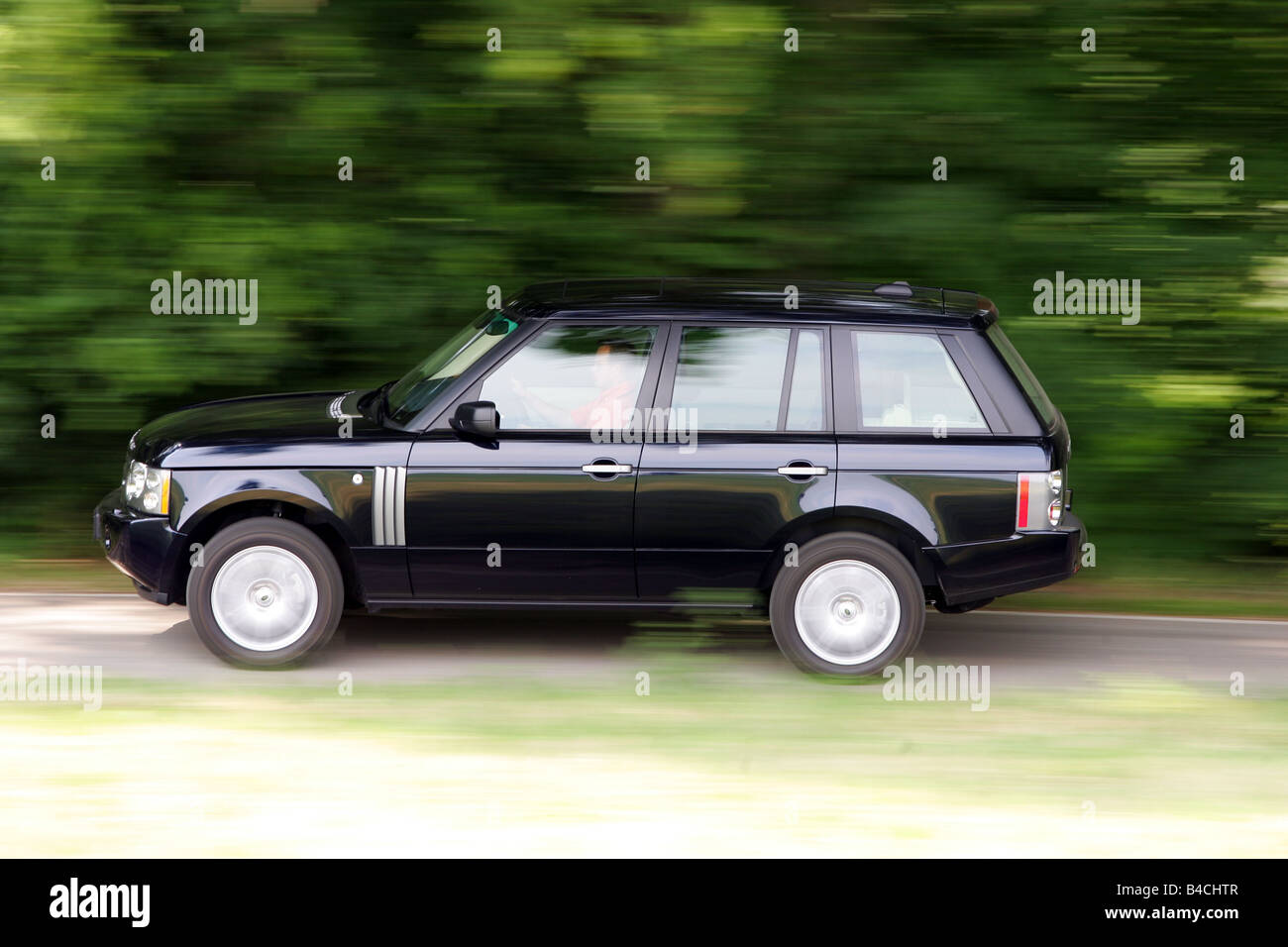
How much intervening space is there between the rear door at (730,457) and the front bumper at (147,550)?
6.81ft

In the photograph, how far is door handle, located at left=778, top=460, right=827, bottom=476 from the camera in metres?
6.83

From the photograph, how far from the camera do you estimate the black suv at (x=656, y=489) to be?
22.4 ft

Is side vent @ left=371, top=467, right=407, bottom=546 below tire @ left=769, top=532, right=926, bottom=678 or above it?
above

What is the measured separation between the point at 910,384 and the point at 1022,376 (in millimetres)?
524

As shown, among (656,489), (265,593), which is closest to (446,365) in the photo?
(656,489)

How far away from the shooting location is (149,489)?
6.91 metres

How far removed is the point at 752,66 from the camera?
28.8 feet

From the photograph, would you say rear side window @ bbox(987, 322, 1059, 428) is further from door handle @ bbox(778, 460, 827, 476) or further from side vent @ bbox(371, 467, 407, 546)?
side vent @ bbox(371, 467, 407, 546)

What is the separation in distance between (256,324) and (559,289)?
2.77m

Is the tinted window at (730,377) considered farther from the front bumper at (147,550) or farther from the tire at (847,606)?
the front bumper at (147,550)

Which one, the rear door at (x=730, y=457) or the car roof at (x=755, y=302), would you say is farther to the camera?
the car roof at (x=755, y=302)

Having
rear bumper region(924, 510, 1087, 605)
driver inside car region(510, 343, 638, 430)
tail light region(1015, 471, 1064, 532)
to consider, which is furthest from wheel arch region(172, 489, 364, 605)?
tail light region(1015, 471, 1064, 532)

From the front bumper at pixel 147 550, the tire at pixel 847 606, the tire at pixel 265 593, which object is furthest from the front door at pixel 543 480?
the front bumper at pixel 147 550

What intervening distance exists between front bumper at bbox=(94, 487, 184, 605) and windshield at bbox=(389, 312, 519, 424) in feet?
3.72
